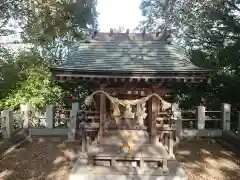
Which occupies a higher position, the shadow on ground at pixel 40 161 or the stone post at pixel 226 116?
the stone post at pixel 226 116

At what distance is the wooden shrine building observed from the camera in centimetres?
761

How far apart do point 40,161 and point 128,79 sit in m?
4.64

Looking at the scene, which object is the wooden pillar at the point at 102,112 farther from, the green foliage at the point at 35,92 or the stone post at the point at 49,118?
the green foliage at the point at 35,92

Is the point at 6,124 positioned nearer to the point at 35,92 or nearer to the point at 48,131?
the point at 48,131

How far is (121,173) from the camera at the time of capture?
26.0ft

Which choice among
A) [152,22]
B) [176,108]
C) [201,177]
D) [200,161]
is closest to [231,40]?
A: [176,108]

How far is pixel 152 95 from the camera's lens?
320 inches

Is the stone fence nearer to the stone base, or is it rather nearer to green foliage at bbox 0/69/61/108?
green foliage at bbox 0/69/61/108

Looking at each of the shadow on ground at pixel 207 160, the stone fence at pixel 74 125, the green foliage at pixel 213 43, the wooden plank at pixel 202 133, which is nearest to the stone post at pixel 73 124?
the stone fence at pixel 74 125

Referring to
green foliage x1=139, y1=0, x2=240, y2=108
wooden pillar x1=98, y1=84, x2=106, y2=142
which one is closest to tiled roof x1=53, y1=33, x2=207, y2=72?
wooden pillar x1=98, y1=84, x2=106, y2=142

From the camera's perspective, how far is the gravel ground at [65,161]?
8.26 metres

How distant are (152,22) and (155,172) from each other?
51.1 ft

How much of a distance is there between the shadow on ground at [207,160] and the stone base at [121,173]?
57 cm

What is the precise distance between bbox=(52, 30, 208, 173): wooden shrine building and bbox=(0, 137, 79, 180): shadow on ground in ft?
3.83
